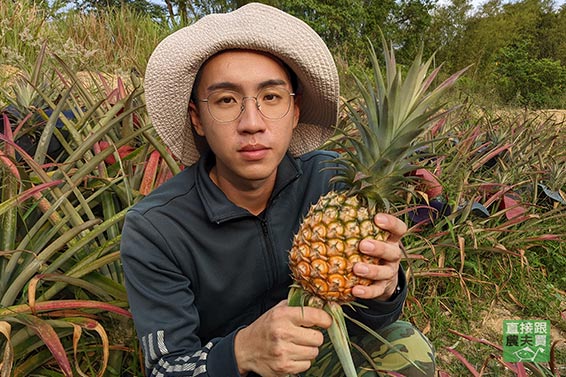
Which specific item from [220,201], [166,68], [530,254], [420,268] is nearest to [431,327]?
[420,268]

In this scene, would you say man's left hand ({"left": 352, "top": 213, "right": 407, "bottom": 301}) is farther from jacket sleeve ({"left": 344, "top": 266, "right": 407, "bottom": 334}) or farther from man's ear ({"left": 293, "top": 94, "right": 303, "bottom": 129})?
man's ear ({"left": 293, "top": 94, "right": 303, "bottom": 129})

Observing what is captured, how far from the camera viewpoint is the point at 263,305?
1820 millimetres

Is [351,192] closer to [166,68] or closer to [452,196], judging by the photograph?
[166,68]

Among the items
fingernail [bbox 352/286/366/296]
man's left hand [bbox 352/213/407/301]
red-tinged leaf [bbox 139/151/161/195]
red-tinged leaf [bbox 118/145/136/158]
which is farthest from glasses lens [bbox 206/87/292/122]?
red-tinged leaf [bbox 118/145/136/158]

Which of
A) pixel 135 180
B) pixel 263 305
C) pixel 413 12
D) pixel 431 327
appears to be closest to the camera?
pixel 263 305

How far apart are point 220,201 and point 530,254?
279 centimetres

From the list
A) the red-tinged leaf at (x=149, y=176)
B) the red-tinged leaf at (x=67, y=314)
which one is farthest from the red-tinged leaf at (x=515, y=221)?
the red-tinged leaf at (x=67, y=314)

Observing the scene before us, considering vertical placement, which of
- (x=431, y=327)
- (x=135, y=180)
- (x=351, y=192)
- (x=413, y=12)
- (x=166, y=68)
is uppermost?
(x=413, y=12)

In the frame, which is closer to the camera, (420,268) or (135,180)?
(135,180)

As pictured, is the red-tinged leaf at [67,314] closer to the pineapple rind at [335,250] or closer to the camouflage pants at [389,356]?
the camouflage pants at [389,356]

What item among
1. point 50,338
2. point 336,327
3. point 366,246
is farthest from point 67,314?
point 366,246

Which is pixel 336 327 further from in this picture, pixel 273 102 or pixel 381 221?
pixel 273 102

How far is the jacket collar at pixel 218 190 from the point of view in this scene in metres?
1.63

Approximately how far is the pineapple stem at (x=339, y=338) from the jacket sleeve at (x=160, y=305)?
14.7 inches
